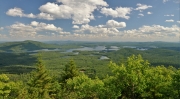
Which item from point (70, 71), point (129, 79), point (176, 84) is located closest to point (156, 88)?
point (176, 84)

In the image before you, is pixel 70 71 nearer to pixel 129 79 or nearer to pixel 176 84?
pixel 129 79

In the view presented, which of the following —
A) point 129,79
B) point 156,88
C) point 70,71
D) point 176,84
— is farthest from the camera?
point 70,71

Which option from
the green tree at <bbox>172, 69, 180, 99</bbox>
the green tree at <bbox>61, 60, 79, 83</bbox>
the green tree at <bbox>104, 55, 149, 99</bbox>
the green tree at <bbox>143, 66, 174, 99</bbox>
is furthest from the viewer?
the green tree at <bbox>61, 60, 79, 83</bbox>

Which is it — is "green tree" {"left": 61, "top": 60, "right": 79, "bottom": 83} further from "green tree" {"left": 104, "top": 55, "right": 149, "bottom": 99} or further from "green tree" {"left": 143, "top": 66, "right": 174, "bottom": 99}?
"green tree" {"left": 143, "top": 66, "right": 174, "bottom": 99}

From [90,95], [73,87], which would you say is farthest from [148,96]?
[73,87]

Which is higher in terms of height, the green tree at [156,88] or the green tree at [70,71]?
the green tree at [156,88]

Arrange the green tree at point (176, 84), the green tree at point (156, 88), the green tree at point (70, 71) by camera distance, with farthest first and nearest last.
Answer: the green tree at point (70, 71), the green tree at point (156, 88), the green tree at point (176, 84)

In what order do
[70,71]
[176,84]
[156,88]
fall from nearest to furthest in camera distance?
[176,84], [156,88], [70,71]

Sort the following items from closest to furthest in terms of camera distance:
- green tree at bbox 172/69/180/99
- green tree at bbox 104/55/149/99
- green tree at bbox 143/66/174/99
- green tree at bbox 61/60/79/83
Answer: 1. green tree at bbox 172/69/180/99
2. green tree at bbox 104/55/149/99
3. green tree at bbox 143/66/174/99
4. green tree at bbox 61/60/79/83

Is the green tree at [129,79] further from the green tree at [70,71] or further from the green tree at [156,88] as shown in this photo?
the green tree at [70,71]


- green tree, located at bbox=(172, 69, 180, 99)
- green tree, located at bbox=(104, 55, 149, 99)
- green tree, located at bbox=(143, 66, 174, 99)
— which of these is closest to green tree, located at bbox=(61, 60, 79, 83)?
green tree, located at bbox=(104, 55, 149, 99)

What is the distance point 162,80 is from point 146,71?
242 cm

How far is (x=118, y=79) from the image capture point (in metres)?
17.7

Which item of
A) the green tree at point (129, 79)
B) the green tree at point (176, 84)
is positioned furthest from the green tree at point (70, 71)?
the green tree at point (176, 84)
